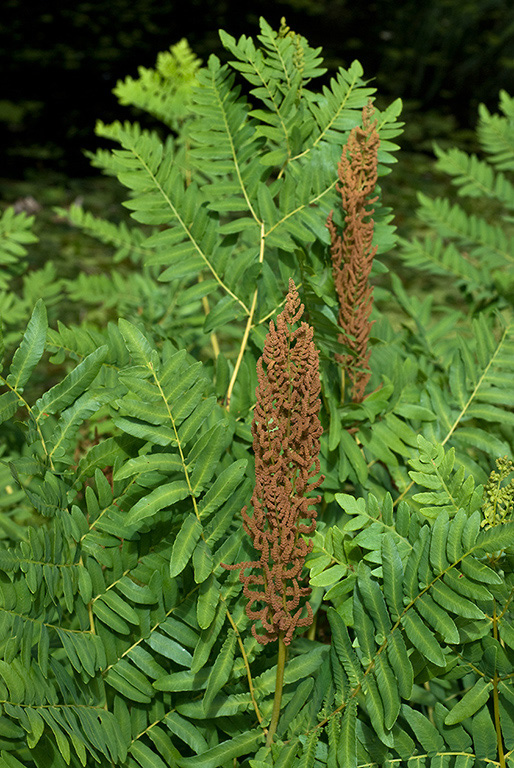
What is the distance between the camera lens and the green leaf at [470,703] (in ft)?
2.74

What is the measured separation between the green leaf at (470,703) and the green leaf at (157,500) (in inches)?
15.5

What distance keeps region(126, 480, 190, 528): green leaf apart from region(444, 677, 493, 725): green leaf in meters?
0.39

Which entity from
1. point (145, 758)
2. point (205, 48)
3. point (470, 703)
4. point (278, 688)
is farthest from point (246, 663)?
point (205, 48)

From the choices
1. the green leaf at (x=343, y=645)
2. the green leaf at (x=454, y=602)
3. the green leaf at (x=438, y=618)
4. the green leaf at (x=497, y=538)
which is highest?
the green leaf at (x=497, y=538)

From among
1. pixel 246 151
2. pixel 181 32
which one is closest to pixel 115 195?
pixel 181 32

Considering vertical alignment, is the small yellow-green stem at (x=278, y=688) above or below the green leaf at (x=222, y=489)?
below

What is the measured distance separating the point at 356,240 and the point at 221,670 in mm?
577

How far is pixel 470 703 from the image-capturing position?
2.78 ft

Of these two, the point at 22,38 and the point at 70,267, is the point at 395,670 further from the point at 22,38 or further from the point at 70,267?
the point at 22,38

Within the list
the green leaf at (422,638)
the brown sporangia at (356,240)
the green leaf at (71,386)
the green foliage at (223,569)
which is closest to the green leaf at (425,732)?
the green foliage at (223,569)

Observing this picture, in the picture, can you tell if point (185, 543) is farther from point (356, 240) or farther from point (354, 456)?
point (356, 240)

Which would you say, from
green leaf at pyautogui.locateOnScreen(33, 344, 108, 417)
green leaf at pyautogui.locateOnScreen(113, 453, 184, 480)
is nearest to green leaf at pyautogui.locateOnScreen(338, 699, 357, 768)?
green leaf at pyautogui.locateOnScreen(113, 453, 184, 480)

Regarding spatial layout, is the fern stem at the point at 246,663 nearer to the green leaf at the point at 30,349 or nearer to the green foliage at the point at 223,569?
the green foliage at the point at 223,569

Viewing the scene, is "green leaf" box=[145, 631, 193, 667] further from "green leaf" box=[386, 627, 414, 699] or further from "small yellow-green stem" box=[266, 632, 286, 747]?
"green leaf" box=[386, 627, 414, 699]
